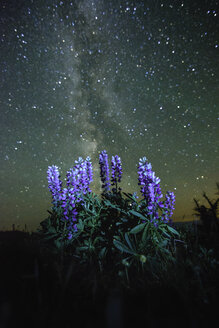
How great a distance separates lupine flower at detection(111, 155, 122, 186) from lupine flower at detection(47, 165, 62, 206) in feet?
4.22

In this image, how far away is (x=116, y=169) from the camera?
472 centimetres

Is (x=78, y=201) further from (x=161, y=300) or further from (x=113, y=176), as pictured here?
(x=161, y=300)

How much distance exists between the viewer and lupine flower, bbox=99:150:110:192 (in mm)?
4660

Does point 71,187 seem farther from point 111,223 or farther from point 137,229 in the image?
point 137,229

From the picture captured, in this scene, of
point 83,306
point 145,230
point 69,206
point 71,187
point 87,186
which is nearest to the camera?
point 83,306

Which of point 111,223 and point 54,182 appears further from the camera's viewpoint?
point 54,182

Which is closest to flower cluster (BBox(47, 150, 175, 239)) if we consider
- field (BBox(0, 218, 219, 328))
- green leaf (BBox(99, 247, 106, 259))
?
green leaf (BBox(99, 247, 106, 259))

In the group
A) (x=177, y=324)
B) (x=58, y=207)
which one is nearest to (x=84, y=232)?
(x=58, y=207)

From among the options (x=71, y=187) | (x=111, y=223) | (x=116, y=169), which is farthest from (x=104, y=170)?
(x=111, y=223)

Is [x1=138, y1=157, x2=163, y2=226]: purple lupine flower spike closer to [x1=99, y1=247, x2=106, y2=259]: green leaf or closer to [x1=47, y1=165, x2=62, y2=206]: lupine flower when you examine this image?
[x1=99, y1=247, x2=106, y2=259]: green leaf

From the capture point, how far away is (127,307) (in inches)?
54.7

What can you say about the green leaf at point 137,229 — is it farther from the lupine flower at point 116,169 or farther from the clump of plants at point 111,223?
the lupine flower at point 116,169

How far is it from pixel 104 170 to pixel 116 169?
1.08 feet

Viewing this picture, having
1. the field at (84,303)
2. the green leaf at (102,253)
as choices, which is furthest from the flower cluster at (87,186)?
the field at (84,303)
